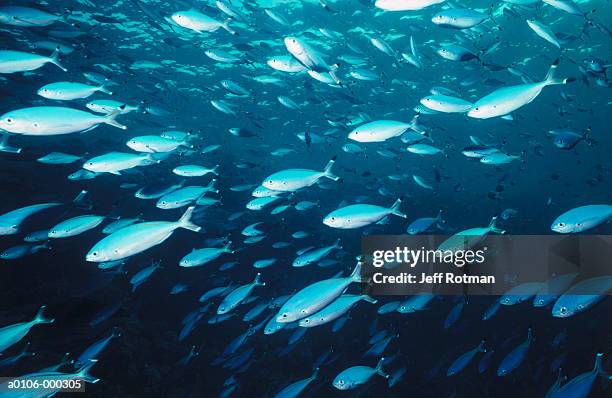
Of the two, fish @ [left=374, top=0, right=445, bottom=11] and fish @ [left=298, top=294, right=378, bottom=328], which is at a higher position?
fish @ [left=374, top=0, right=445, bottom=11]

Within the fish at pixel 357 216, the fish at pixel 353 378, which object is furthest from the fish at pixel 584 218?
the fish at pixel 353 378

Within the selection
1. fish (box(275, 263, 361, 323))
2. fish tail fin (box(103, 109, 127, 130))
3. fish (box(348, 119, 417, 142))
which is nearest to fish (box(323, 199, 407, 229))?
fish (box(275, 263, 361, 323))

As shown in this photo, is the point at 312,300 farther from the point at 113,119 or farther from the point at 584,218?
the point at 584,218

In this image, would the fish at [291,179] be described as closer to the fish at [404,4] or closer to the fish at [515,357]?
the fish at [404,4]

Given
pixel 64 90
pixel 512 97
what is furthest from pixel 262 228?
pixel 512 97

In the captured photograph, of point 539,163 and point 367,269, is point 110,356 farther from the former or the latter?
point 539,163

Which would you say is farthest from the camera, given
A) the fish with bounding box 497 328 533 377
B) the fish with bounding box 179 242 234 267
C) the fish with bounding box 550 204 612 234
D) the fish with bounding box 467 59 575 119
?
the fish with bounding box 179 242 234 267

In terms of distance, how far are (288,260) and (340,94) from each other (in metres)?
7.14

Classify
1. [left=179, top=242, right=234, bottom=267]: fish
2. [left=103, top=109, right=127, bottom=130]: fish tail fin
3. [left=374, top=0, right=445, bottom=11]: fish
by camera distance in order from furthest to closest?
[left=179, top=242, right=234, bottom=267]: fish → [left=374, top=0, right=445, bottom=11]: fish → [left=103, top=109, right=127, bottom=130]: fish tail fin

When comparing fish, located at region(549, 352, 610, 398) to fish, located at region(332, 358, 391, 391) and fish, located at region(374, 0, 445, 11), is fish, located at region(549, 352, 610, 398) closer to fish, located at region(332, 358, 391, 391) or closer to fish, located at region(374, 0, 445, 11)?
fish, located at region(332, 358, 391, 391)

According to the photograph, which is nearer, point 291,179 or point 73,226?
point 73,226

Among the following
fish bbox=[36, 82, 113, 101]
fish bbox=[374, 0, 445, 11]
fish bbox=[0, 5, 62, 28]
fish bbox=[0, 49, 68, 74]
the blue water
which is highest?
fish bbox=[374, 0, 445, 11]

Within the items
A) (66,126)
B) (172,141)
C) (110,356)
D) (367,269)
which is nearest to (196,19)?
(172,141)

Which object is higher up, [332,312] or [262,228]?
[332,312]
